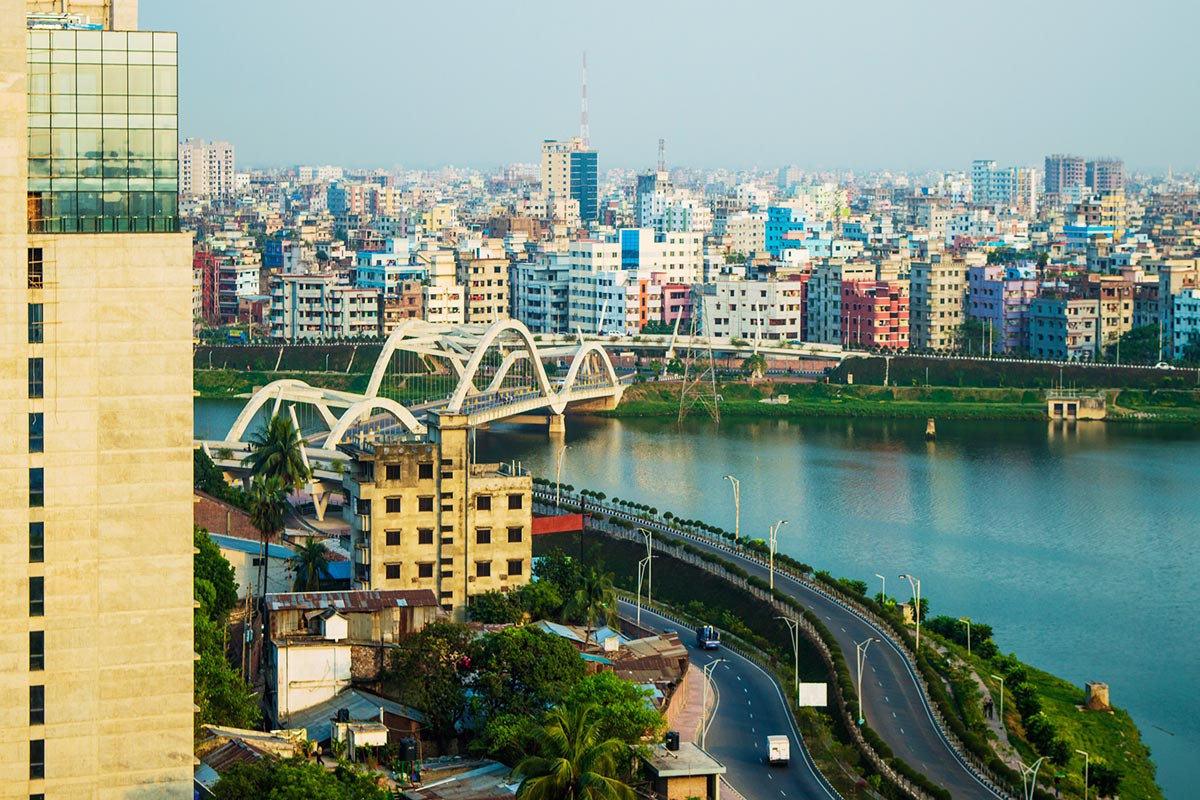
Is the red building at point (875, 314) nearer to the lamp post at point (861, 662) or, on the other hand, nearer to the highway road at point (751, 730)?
the highway road at point (751, 730)

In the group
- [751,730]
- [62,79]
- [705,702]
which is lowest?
[751,730]

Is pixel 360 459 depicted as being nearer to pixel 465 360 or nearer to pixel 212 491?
pixel 212 491

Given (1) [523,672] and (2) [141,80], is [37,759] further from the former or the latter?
(1) [523,672]

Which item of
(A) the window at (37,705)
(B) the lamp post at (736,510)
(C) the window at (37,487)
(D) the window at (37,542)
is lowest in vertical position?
(B) the lamp post at (736,510)

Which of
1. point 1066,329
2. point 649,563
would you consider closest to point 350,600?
point 649,563

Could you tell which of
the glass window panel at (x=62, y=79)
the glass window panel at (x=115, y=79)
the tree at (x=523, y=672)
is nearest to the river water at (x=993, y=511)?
the tree at (x=523, y=672)

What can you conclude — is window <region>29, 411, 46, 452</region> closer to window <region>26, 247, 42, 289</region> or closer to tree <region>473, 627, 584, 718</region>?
window <region>26, 247, 42, 289</region>

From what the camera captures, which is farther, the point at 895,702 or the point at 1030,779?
the point at 895,702
